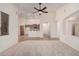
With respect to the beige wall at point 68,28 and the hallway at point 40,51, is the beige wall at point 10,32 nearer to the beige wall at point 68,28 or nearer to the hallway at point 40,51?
the hallway at point 40,51

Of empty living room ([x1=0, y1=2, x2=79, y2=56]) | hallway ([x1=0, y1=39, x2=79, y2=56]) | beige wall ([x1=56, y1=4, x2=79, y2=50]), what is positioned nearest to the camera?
hallway ([x1=0, y1=39, x2=79, y2=56])

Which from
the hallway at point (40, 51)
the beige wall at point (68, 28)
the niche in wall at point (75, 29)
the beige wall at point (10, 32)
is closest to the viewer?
the hallway at point (40, 51)

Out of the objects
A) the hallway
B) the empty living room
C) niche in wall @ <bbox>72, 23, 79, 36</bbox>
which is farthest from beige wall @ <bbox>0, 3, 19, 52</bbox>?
niche in wall @ <bbox>72, 23, 79, 36</bbox>

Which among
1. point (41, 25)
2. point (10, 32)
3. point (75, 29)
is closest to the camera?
point (75, 29)

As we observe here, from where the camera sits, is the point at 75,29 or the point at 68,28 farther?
the point at 68,28

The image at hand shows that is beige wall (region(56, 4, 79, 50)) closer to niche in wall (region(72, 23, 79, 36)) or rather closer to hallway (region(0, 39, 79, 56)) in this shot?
niche in wall (region(72, 23, 79, 36))

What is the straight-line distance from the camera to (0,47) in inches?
270

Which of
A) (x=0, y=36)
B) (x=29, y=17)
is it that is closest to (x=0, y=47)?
(x=0, y=36)

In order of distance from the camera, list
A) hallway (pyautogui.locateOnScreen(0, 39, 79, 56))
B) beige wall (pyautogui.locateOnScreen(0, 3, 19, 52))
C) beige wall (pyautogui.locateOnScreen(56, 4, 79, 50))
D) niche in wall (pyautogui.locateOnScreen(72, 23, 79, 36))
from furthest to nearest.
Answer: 1. niche in wall (pyautogui.locateOnScreen(72, 23, 79, 36))
2. beige wall (pyautogui.locateOnScreen(56, 4, 79, 50))
3. beige wall (pyautogui.locateOnScreen(0, 3, 19, 52))
4. hallway (pyautogui.locateOnScreen(0, 39, 79, 56))

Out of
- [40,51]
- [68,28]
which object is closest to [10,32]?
[40,51]

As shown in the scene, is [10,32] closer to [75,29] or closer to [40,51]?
[40,51]

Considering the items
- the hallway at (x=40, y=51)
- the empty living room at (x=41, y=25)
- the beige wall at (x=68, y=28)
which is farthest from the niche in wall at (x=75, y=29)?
the hallway at (x=40, y=51)

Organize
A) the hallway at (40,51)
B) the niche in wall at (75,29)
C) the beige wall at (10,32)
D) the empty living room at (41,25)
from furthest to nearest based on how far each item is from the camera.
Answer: the empty living room at (41,25) < the niche in wall at (75,29) < the beige wall at (10,32) < the hallway at (40,51)

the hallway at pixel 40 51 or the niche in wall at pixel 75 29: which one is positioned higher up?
the niche in wall at pixel 75 29
